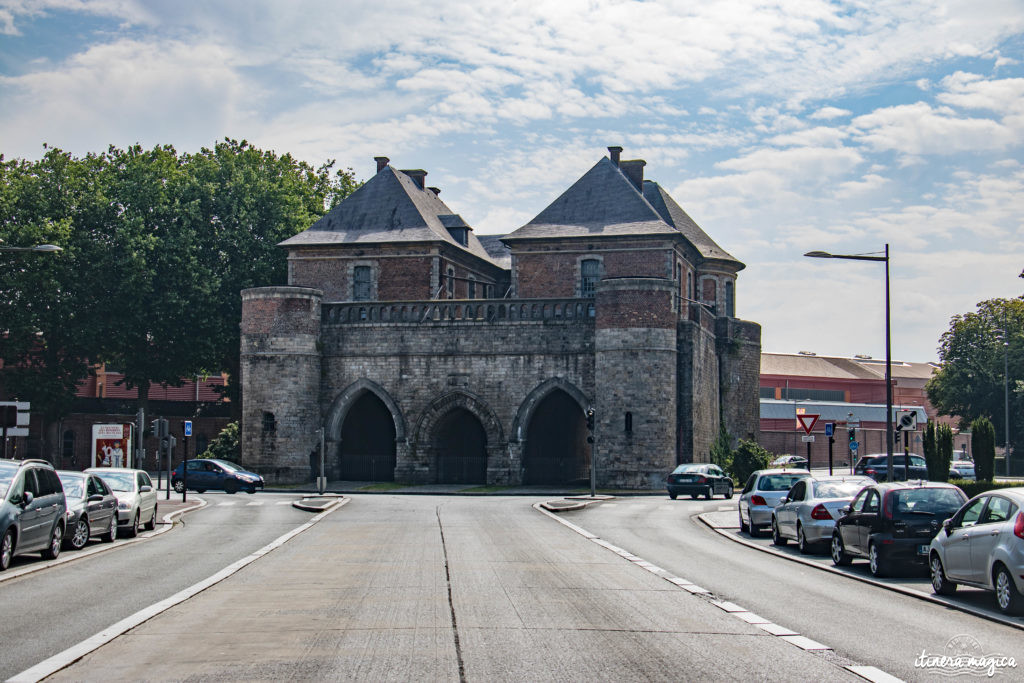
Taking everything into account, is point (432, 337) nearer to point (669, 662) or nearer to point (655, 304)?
point (655, 304)

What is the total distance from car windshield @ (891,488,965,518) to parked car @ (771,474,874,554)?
256cm

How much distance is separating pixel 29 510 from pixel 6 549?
96 cm

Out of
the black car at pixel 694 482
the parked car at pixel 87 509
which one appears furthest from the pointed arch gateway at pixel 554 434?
the parked car at pixel 87 509

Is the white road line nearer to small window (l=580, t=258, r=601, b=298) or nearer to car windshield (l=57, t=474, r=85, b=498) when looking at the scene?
car windshield (l=57, t=474, r=85, b=498)

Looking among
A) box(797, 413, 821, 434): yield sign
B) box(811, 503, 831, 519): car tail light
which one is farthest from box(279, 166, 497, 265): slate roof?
box(811, 503, 831, 519): car tail light

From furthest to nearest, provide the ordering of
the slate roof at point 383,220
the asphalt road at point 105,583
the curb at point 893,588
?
the slate roof at point 383,220
the curb at point 893,588
the asphalt road at point 105,583

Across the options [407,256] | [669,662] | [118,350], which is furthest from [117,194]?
[669,662]

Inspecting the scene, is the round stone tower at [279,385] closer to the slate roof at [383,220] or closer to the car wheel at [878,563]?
the slate roof at [383,220]

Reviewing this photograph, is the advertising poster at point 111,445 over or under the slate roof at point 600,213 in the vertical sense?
under

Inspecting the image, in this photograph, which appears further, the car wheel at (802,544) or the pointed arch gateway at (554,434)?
the pointed arch gateway at (554,434)

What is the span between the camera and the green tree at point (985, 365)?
72312mm

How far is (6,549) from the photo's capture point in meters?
15.8

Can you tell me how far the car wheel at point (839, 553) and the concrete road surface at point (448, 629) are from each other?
338 centimetres

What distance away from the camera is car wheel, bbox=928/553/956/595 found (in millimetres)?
13617
